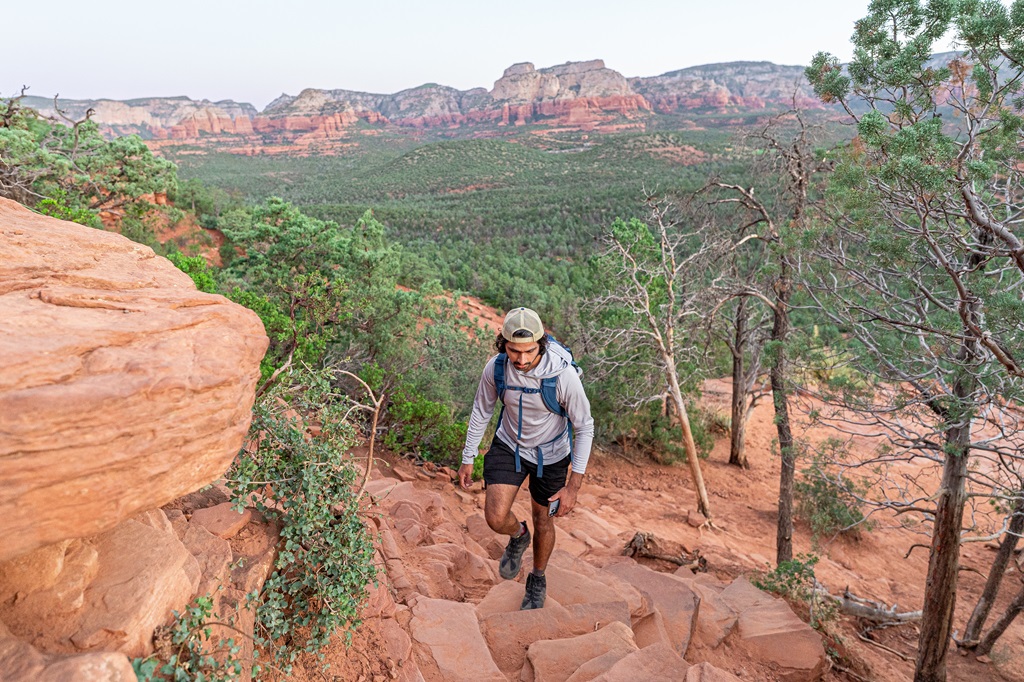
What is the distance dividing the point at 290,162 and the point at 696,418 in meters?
75.9

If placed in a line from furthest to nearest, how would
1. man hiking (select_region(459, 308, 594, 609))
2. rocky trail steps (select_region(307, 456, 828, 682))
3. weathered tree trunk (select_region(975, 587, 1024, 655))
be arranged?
weathered tree trunk (select_region(975, 587, 1024, 655))
man hiking (select_region(459, 308, 594, 609))
rocky trail steps (select_region(307, 456, 828, 682))

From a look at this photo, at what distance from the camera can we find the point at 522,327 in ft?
10.1

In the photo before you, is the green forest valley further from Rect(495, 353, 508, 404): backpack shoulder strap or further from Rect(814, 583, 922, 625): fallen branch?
Rect(495, 353, 508, 404): backpack shoulder strap

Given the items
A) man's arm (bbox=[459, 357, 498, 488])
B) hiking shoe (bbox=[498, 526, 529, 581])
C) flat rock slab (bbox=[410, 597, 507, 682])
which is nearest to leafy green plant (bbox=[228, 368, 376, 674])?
flat rock slab (bbox=[410, 597, 507, 682])

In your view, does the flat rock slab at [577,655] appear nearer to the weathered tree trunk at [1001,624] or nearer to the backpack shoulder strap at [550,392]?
the backpack shoulder strap at [550,392]

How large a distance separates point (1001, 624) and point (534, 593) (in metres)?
6.13

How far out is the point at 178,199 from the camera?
67.1ft

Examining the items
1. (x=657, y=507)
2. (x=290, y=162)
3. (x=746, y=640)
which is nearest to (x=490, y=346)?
(x=657, y=507)

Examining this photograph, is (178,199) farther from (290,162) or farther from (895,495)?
(290,162)

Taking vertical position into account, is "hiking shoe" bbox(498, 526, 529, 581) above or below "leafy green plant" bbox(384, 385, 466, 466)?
above

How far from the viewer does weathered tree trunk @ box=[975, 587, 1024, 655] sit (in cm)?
589

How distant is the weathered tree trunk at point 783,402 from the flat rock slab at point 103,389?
6.11 m

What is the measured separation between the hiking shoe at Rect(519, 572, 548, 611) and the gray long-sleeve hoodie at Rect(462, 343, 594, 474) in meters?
0.90

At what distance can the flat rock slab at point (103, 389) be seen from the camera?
60.6 inches
